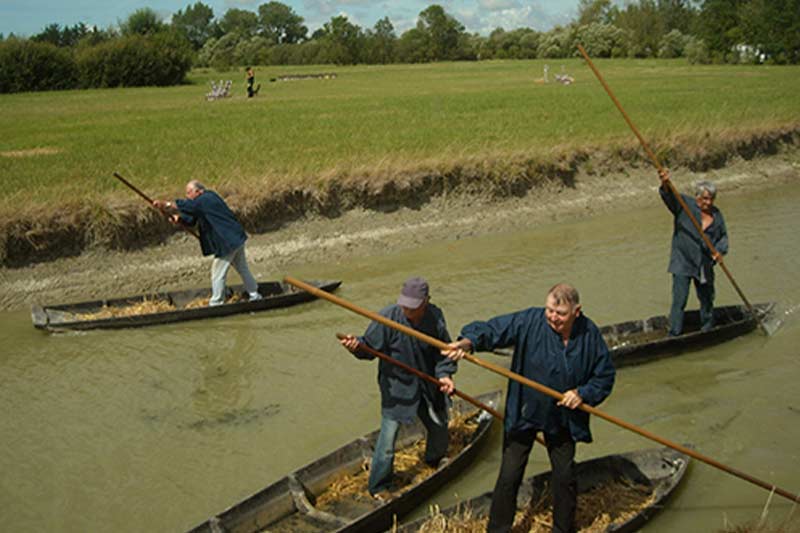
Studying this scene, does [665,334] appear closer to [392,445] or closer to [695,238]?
[695,238]

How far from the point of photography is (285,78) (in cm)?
7125

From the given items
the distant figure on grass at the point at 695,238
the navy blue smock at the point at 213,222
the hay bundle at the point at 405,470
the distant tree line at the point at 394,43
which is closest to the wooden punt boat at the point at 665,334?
the distant figure on grass at the point at 695,238

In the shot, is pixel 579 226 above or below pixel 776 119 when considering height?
below

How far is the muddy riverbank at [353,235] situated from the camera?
16000mm

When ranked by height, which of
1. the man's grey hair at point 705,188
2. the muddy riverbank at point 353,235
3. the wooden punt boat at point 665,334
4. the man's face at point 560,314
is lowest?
the wooden punt boat at point 665,334

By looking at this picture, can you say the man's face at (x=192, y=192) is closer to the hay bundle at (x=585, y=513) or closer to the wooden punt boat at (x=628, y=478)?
the hay bundle at (x=585, y=513)

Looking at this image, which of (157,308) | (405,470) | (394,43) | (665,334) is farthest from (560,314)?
(394,43)

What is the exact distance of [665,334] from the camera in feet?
40.1

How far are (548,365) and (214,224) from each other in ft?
27.2

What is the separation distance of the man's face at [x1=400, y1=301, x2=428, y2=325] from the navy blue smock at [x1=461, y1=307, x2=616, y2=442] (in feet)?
2.21

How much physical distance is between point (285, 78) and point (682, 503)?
6747 cm

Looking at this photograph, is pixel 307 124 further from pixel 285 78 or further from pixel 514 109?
pixel 285 78

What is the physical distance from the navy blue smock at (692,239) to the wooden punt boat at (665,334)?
1027mm

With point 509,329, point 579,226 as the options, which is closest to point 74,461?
point 509,329
